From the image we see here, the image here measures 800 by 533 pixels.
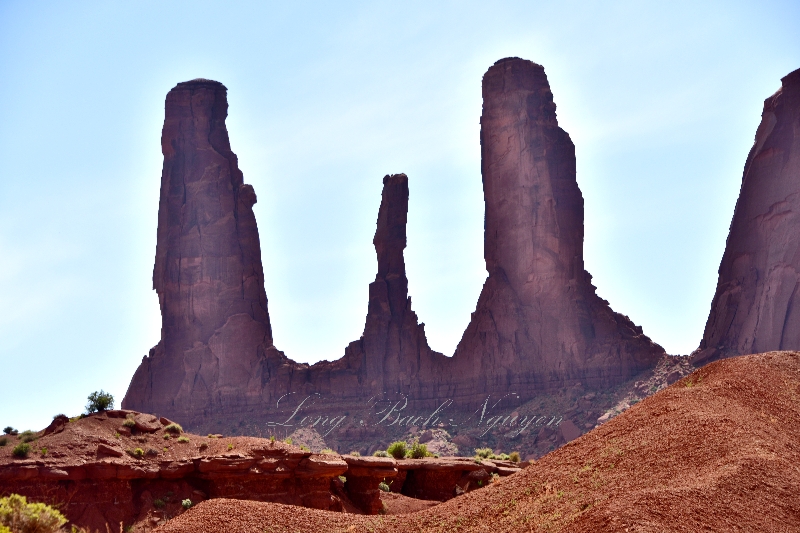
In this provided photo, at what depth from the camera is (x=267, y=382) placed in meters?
91.2

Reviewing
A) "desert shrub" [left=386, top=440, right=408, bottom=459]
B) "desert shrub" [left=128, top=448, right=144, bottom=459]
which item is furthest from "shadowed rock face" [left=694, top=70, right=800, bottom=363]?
"desert shrub" [left=128, top=448, right=144, bottom=459]

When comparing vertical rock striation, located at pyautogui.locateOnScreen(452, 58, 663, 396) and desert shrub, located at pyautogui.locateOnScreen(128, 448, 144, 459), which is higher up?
vertical rock striation, located at pyautogui.locateOnScreen(452, 58, 663, 396)

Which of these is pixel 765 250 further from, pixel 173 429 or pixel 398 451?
pixel 173 429

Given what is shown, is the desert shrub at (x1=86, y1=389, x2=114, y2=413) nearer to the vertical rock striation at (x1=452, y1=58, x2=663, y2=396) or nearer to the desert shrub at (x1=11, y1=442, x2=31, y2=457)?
the desert shrub at (x1=11, y1=442, x2=31, y2=457)

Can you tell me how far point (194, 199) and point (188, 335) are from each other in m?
13.1

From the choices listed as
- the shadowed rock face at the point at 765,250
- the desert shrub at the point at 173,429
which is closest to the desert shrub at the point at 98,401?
the desert shrub at the point at 173,429

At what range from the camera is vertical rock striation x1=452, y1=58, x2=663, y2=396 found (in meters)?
84.1

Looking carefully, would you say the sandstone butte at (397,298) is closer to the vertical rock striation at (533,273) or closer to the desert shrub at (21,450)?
the vertical rock striation at (533,273)

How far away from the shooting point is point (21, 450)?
31.9m

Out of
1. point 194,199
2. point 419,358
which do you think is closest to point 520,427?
point 419,358

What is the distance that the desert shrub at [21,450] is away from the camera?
31.9 m

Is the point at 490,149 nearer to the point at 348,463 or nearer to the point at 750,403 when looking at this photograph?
the point at 348,463

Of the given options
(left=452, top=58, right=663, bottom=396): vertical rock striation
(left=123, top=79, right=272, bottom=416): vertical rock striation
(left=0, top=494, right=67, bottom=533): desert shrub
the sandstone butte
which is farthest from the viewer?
(left=123, top=79, right=272, bottom=416): vertical rock striation

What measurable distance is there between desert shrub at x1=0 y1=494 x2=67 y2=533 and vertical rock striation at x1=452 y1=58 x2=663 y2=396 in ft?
207
